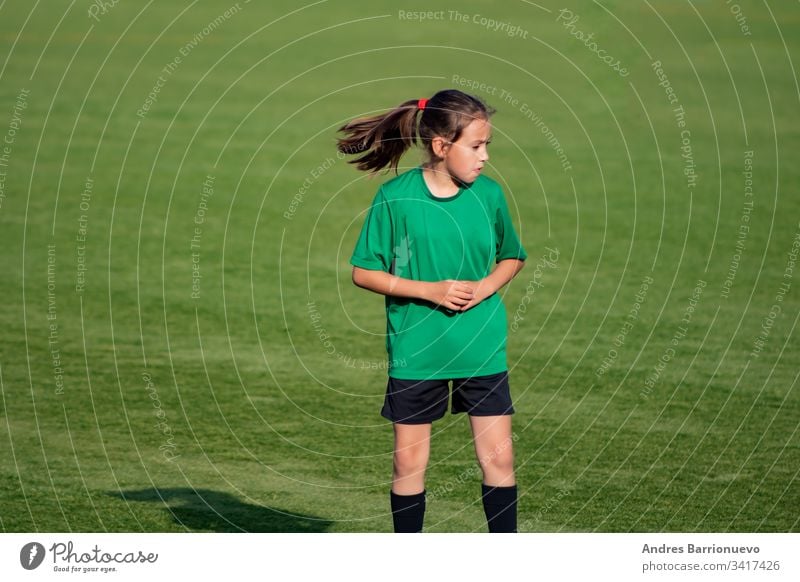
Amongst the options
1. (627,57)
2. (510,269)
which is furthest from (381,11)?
(510,269)

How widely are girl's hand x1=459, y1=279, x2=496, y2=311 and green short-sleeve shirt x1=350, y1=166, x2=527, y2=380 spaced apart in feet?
0.21

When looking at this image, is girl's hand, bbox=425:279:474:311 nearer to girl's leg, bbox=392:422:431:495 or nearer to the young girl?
the young girl

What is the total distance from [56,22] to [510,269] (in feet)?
80.1

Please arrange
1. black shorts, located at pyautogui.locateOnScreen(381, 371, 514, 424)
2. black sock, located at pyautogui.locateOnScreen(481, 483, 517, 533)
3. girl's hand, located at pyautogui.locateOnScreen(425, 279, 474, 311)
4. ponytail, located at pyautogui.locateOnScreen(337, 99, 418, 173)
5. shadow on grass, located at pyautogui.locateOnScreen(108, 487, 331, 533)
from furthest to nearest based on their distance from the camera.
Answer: shadow on grass, located at pyautogui.locateOnScreen(108, 487, 331, 533), ponytail, located at pyautogui.locateOnScreen(337, 99, 418, 173), black sock, located at pyautogui.locateOnScreen(481, 483, 517, 533), black shorts, located at pyautogui.locateOnScreen(381, 371, 514, 424), girl's hand, located at pyautogui.locateOnScreen(425, 279, 474, 311)

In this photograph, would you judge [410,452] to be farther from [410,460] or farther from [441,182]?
[441,182]

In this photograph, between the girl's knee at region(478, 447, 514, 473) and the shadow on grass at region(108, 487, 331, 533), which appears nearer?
the girl's knee at region(478, 447, 514, 473)

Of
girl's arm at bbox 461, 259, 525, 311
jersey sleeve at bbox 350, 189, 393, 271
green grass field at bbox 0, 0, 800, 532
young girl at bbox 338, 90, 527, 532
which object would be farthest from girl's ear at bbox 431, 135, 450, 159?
green grass field at bbox 0, 0, 800, 532

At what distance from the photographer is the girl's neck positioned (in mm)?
5691

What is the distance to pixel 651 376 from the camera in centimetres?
945

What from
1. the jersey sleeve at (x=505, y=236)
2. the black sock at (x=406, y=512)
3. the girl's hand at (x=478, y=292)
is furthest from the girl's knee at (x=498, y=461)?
the jersey sleeve at (x=505, y=236)

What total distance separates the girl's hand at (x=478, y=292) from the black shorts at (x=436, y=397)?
0.29m

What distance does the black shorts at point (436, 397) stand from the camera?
18.5 feet

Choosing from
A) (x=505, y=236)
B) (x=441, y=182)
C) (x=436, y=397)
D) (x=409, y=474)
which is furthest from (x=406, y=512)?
(x=441, y=182)

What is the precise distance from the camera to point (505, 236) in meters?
5.81
